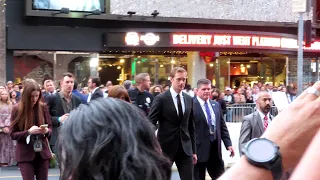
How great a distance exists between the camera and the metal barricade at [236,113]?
16766 mm

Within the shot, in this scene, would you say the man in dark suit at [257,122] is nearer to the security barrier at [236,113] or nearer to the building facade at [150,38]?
the security barrier at [236,113]

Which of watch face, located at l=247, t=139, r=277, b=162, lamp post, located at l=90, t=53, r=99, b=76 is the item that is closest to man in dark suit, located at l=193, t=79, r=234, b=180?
watch face, located at l=247, t=139, r=277, b=162

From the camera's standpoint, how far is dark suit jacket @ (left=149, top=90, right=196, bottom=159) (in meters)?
7.70

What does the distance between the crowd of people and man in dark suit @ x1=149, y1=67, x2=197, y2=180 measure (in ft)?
0.05

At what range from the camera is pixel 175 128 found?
7.74m

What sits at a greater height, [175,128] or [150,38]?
[150,38]

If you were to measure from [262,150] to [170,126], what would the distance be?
637cm

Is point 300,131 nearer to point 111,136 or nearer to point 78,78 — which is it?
point 111,136

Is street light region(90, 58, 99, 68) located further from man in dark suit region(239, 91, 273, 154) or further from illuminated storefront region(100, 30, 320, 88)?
man in dark suit region(239, 91, 273, 154)

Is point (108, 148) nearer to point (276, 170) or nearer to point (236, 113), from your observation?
point (276, 170)

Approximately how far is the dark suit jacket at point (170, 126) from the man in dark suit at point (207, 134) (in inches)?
21.4

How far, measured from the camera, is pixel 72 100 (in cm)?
788

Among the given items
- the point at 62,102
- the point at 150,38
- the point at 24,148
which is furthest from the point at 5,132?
the point at 150,38

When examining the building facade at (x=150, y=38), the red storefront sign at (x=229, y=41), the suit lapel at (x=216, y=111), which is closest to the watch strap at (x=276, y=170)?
the suit lapel at (x=216, y=111)
